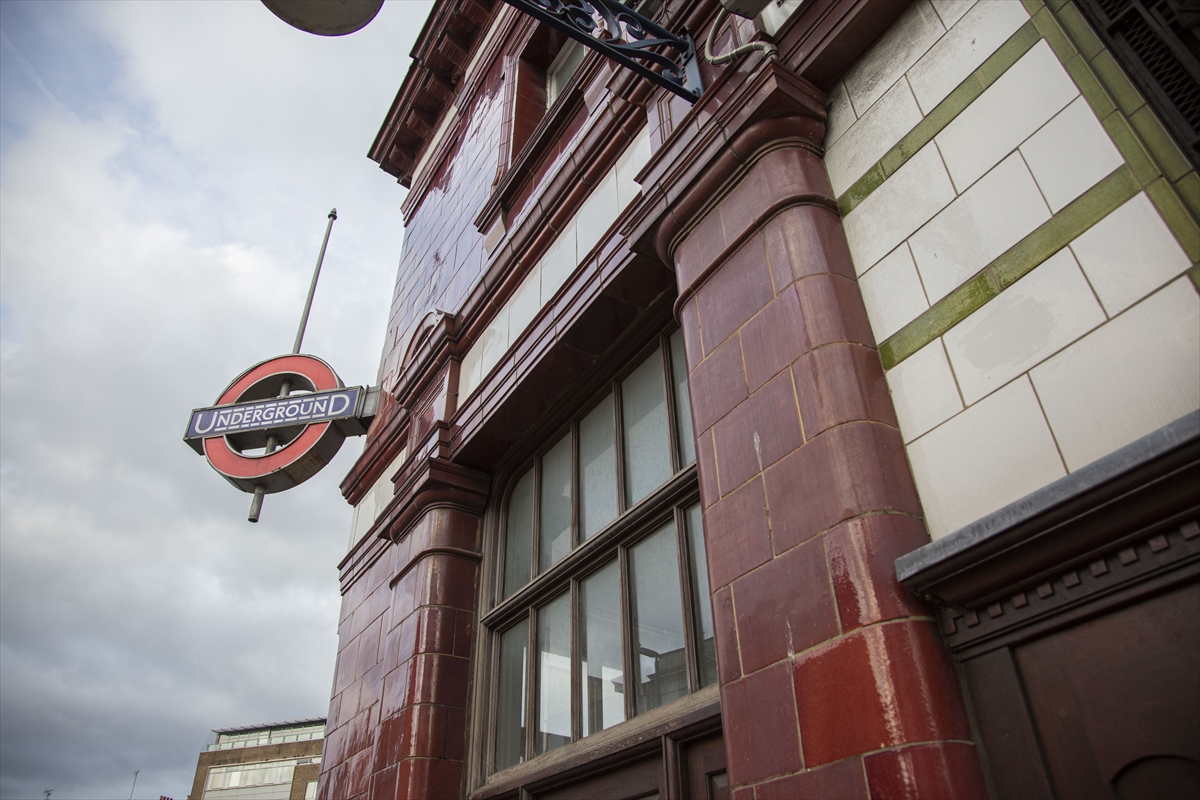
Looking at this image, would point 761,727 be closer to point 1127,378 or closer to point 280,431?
point 1127,378

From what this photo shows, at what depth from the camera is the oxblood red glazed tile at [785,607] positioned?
263cm

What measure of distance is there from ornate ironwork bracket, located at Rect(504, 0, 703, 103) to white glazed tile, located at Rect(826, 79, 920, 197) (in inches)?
37.2

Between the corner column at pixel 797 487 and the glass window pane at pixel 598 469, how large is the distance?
1439 mm

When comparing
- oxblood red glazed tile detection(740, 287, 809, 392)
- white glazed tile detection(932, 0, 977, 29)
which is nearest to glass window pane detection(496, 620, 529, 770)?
oxblood red glazed tile detection(740, 287, 809, 392)

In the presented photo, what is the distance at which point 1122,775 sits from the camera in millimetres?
2008

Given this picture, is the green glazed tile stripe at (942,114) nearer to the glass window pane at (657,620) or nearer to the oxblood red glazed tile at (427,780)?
the glass window pane at (657,620)

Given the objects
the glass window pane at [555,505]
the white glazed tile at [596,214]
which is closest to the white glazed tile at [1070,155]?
the white glazed tile at [596,214]

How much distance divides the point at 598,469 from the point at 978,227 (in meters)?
2.97

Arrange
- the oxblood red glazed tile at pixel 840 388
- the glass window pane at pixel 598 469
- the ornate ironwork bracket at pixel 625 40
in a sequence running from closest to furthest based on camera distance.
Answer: the oxblood red glazed tile at pixel 840 388, the ornate ironwork bracket at pixel 625 40, the glass window pane at pixel 598 469

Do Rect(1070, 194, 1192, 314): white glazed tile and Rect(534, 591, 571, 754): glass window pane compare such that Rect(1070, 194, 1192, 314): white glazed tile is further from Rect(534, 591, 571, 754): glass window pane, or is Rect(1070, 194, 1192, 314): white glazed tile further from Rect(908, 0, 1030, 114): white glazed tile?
Rect(534, 591, 571, 754): glass window pane

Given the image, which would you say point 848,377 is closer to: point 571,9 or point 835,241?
point 835,241

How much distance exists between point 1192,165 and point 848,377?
1181 millimetres

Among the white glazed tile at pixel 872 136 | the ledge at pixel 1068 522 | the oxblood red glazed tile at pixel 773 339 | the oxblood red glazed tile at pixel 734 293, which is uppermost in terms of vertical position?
the white glazed tile at pixel 872 136

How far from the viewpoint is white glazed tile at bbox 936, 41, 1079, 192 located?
2816 millimetres
